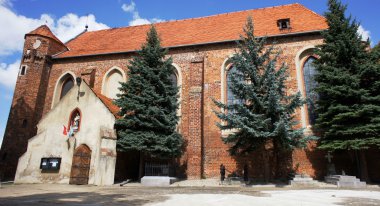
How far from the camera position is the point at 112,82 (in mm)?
18828

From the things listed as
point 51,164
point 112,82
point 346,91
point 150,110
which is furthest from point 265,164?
point 112,82

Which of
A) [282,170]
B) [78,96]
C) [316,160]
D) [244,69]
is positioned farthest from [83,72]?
[316,160]

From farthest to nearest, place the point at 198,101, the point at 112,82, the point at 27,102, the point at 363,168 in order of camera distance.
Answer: the point at 112,82
the point at 27,102
the point at 198,101
the point at 363,168

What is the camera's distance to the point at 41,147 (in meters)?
Result: 13.7

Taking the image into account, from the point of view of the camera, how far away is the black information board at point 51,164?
13.1 meters

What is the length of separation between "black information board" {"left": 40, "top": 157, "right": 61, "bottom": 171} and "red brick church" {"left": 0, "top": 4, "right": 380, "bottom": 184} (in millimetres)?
206

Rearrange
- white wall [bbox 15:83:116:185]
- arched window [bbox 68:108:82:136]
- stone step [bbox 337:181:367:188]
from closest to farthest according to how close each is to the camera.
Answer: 1. stone step [bbox 337:181:367:188]
2. white wall [bbox 15:83:116:185]
3. arched window [bbox 68:108:82:136]

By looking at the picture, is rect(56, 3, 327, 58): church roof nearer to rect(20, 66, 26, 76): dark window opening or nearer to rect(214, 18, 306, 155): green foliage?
rect(20, 66, 26, 76): dark window opening

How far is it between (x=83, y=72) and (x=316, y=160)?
16.0 metres

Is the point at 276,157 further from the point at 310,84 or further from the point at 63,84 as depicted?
the point at 63,84

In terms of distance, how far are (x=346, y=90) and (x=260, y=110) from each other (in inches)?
154

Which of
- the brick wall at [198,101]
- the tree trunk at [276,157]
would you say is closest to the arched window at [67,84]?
the brick wall at [198,101]

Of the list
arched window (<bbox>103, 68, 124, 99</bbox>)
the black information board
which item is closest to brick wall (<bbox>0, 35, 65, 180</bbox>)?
arched window (<bbox>103, 68, 124, 99</bbox>)

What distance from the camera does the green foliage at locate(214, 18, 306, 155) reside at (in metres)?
11.6
